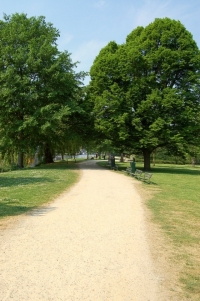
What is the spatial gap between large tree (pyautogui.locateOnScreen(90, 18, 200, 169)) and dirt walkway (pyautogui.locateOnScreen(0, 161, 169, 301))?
1862 cm

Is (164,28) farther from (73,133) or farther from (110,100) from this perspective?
(73,133)

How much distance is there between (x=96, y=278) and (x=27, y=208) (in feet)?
17.8

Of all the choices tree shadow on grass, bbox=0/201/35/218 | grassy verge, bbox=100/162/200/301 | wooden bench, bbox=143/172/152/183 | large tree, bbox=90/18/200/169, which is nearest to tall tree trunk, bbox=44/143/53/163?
large tree, bbox=90/18/200/169

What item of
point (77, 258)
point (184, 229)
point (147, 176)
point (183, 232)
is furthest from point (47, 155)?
point (77, 258)

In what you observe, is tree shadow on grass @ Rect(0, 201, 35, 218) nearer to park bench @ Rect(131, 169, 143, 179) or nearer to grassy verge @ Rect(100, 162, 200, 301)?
grassy verge @ Rect(100, 162, 200, 301)

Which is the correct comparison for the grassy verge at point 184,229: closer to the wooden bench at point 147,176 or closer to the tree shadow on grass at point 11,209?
the tree shadow on grass at point 11,209

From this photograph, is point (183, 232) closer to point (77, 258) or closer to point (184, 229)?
point (184, 229)

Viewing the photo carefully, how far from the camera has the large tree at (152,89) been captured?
2655cm

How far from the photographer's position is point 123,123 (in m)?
26.5

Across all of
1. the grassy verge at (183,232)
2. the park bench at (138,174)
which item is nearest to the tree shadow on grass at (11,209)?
the grassy verge at (183,232)

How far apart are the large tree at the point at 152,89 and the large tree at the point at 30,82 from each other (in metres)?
3.81

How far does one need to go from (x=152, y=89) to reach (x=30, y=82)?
11.8m

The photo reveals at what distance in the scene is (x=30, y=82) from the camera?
27359 mm

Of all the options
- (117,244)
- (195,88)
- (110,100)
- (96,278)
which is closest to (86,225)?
(117,244)
